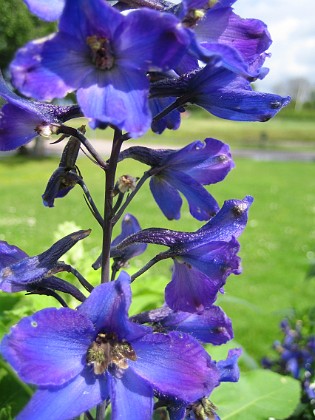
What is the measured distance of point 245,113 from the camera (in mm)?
1331

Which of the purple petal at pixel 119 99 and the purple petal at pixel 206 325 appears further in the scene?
the purple petal at pixel 206 325

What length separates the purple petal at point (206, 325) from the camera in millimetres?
1449

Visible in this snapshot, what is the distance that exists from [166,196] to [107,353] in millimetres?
506

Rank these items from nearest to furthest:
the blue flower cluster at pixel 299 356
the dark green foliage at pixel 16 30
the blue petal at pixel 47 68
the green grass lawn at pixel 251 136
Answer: the blue petal at pixel 47 68
the blue flower cluster at pixel 299 356
the dark green foliage at pixel 16 30
the green grass lawn at pixel 251 136

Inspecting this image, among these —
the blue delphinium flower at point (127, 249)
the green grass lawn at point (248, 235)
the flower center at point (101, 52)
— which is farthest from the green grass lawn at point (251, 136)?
the flower center at point (101, 52)

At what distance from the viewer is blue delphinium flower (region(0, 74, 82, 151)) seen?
1247mm

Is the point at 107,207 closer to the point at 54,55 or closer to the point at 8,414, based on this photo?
the point at 54,55

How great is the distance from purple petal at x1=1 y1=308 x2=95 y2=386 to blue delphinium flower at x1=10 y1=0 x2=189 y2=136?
38 centimetres

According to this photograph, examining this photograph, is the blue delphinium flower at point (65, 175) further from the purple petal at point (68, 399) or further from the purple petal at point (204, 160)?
the purple petal at point (68, 399)

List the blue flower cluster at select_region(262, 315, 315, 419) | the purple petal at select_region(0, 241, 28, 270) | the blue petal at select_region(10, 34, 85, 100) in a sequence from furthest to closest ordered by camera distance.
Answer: the blue flower cluster at select_region(262, 315, 315, 419), the purple petal at select_region(0, 241, 28, 270), the blue petal at select_region(10, 34, 85, 100)

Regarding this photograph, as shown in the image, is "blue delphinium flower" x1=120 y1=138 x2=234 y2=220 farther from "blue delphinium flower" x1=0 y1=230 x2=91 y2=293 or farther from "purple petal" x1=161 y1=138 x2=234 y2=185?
"blue delphinium flower" x1=0 y1=230 x2=91 y2=293

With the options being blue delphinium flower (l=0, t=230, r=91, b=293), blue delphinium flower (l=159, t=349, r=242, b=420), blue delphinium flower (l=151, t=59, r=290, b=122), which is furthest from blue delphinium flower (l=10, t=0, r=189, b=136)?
blue delphinium flower (l=159, t=349, r=242, b=420)

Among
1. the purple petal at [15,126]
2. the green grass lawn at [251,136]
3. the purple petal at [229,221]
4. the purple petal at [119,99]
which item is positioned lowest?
the green grass lawn at [251,136]

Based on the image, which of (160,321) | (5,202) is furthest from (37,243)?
(160,321)
